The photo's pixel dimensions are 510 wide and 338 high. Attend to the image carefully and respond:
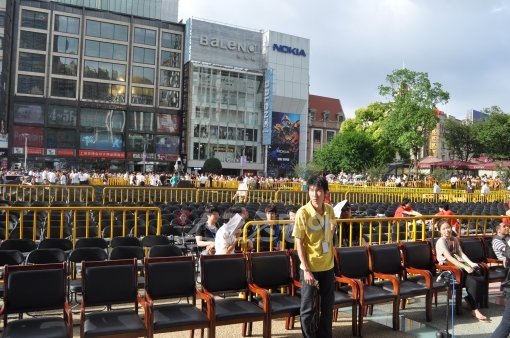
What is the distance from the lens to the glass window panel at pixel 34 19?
191 ft

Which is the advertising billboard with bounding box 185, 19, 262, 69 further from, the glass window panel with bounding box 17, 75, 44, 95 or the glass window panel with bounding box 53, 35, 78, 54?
the glass window panel with bounding box 17, 75, 44, 95

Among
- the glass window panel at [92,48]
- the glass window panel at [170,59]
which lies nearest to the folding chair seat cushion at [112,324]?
the glass window panel at [92,48]

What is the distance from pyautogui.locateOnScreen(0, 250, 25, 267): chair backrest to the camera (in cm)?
631

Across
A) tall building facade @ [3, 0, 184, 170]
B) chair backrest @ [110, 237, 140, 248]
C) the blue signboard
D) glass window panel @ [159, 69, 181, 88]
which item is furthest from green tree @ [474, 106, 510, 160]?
chair backrest @ [110, 237, 140, 248]

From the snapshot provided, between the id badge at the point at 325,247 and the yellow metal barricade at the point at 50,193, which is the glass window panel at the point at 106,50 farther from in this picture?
the id badge at the point at 325,247

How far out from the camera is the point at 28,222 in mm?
9273

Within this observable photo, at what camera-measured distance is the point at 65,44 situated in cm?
6056

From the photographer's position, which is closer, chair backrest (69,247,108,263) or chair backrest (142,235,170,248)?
chair backrest (69,247,108,263)

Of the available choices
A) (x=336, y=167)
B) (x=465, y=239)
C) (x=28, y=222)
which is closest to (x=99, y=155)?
(x=336, y=167)

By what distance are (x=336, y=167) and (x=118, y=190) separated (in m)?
49.3

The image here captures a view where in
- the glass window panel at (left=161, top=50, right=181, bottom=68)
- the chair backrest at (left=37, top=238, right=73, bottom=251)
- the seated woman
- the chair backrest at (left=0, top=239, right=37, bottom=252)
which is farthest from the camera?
the glass window panel at (left=161, top=50, right=181, bottom=68)

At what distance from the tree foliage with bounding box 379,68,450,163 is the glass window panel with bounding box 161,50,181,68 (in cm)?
3197

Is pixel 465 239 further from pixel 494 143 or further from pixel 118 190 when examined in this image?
pixel 494 143

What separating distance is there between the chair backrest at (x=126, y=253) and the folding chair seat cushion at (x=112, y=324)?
1904 mm
